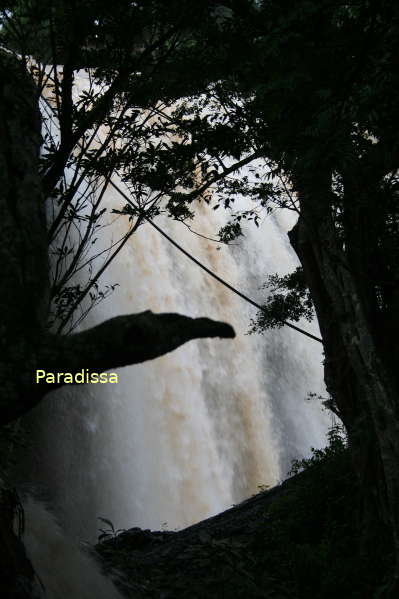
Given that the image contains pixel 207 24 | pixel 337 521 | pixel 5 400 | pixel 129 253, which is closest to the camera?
pixel 5 400

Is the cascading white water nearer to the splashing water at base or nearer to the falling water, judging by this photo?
the falling water

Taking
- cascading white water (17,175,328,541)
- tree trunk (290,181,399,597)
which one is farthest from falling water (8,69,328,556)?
tree trunk (290,181,399,597)

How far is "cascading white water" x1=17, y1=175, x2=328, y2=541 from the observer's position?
16.2 metres

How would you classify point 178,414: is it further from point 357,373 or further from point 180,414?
point 357,373

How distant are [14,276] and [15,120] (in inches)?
35.1

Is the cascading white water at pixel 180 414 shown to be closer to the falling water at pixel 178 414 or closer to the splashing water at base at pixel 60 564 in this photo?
the falling water at pixel 178 414

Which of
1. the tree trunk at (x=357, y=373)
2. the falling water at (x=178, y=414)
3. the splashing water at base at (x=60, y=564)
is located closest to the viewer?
the splashing water at base at (x=60, y=564)

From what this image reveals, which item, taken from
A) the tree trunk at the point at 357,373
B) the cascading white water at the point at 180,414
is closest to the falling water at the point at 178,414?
the cascading white water at the point at 180,414

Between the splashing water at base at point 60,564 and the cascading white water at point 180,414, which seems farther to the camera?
the cascading white water at point 180,414

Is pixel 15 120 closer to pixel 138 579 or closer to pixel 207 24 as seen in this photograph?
→ pixel 207 24

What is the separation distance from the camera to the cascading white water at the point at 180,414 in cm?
1623

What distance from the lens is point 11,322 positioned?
2512 mm

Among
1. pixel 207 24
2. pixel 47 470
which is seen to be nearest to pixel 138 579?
pixel 207 24

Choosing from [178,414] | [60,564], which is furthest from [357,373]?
[178,414]
